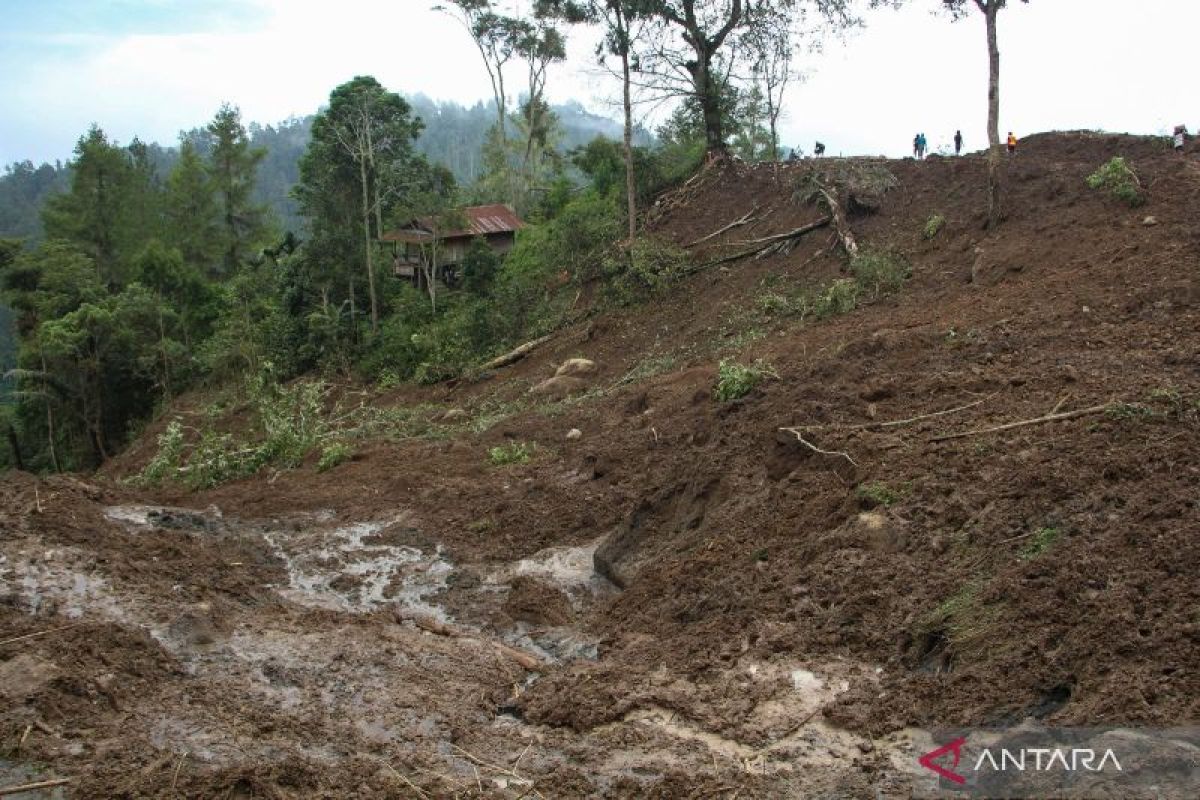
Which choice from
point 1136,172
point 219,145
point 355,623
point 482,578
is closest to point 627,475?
point 482,578

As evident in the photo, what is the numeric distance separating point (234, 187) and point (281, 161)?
84.0 meters

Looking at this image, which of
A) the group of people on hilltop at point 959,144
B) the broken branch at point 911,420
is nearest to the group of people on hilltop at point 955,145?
the group of people on hilltop at point 959,144

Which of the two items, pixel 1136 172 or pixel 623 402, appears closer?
pixel 623 402

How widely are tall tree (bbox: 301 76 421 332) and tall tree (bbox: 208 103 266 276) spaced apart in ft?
55.2

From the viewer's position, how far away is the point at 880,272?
1373 centimetres

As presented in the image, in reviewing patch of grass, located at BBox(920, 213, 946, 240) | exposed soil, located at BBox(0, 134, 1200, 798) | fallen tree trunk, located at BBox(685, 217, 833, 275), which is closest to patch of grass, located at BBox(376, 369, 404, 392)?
fallen tree trunk, located at BBox(685, 217, 833, 275)

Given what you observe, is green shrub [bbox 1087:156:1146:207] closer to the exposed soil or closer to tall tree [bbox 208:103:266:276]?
the exposed soil

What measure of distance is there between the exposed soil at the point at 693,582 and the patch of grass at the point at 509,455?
20cm

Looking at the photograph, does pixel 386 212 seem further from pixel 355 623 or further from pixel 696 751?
pixel 696 751

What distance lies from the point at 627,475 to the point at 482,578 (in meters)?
2.06

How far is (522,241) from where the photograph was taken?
25.2 metres

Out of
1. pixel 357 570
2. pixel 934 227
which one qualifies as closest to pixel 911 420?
pixel 357 570

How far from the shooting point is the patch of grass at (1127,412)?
19.5 ft

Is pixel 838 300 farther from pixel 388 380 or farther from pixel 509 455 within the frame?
pixel 388 380
